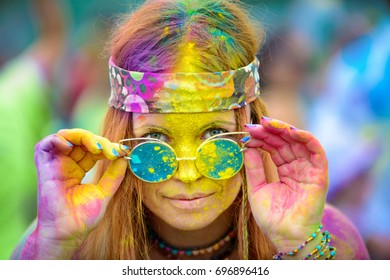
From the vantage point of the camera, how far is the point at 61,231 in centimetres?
225

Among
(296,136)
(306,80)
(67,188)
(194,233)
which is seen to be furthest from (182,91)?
(306,80)

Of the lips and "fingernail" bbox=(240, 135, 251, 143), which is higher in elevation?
"fingernail" bbox=(240, 135, 251, 143)

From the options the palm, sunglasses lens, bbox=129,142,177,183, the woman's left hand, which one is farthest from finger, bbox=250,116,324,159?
the palm

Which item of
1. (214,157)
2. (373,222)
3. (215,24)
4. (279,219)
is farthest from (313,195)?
(373,222)

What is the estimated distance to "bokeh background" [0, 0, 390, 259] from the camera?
3.76 meters

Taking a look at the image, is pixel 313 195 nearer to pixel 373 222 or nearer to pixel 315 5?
pixel 373 222

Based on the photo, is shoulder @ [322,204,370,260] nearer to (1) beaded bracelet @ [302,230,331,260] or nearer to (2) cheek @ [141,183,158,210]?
(1) beaded bracelet @ [302,230,331,260]

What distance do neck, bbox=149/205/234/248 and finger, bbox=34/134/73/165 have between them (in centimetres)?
60

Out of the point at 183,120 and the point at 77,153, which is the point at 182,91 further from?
the point at 77,153

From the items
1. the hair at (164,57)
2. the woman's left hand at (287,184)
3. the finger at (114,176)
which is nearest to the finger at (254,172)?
the woman's left hand at (287,184)

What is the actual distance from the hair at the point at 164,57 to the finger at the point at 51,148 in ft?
0.87

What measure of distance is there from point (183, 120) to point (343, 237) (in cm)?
100

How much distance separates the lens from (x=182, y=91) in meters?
2.27
